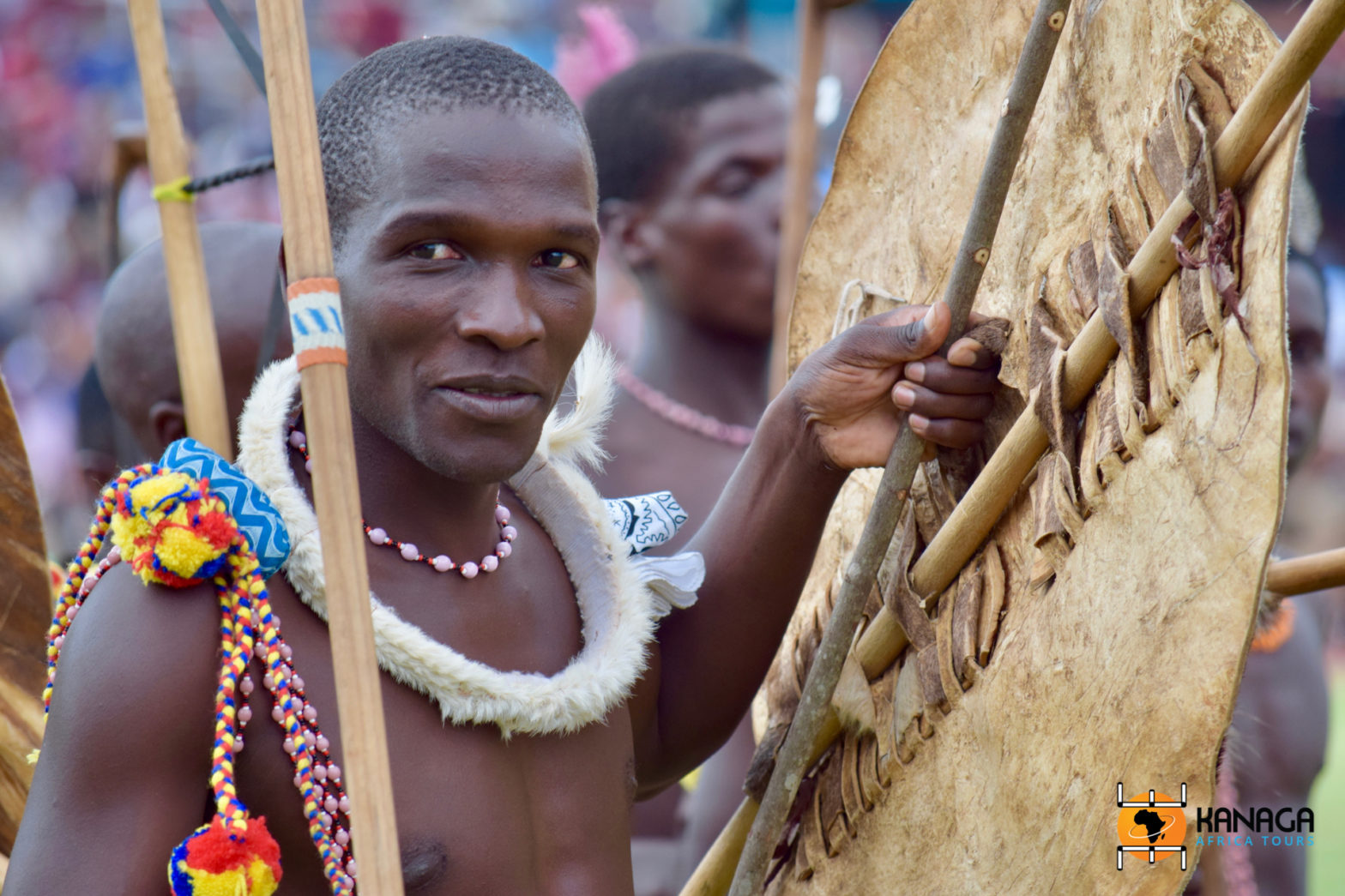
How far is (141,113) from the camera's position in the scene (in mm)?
10328

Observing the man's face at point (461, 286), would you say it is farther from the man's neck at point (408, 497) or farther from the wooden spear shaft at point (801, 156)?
the wooden spear shaft at point (801, 156)

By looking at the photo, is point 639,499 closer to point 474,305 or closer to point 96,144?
point 474,305

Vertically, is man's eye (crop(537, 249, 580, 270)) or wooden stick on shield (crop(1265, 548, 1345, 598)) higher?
man's eye (crop(537, 249, 580, 270))

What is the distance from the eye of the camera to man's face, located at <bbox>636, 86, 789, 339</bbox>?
12.3 ft

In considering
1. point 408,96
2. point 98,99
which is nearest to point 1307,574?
point 408,96

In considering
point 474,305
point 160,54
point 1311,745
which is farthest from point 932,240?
point 1311,745

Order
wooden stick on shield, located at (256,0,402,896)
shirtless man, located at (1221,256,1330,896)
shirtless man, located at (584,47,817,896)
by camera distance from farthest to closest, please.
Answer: shirtless man, located at (584,47,817,896) < shirtless man, located at (1221,256,1330,896) < wooden stick on shield, located at (256,0,402,896)

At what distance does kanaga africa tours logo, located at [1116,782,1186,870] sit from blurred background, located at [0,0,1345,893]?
707 centimetres

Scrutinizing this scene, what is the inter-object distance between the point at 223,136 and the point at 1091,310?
30.6 feet

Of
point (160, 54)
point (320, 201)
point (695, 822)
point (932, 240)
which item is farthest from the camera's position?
point (695, 822)

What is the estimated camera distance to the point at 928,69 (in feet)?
6.38

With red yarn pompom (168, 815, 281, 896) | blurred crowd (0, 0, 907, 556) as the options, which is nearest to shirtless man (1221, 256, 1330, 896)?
red yarn pompom (168, 815, 281, 896)

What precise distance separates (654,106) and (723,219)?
1.37 ft

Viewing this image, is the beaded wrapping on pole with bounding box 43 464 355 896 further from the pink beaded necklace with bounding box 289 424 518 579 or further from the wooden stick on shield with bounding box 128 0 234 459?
the wooden stick on shield with bounding box 128 0 234 459
